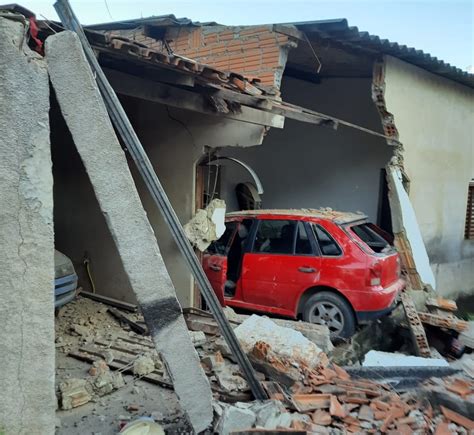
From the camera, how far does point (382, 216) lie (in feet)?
33.5

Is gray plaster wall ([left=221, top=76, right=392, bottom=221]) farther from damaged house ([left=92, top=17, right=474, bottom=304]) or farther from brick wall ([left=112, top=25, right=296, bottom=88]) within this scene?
brick wall ([left=112, top=25, right=296, bottom=88])

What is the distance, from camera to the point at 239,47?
310 inches

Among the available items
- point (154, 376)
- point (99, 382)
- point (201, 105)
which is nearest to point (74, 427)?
point (99, 382)

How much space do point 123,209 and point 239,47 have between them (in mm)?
5947

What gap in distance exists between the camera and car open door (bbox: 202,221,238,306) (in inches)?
246

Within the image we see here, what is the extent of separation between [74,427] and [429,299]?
5.57 m

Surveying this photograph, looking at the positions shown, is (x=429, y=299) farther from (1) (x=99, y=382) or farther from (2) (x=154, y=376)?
(1) (x=99, y=382)

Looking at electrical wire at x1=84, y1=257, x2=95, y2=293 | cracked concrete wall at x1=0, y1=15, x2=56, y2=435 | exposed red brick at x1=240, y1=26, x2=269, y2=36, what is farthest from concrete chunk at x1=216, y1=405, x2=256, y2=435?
exposed red brick at x1=240, y1=26, x2=269, y2=36

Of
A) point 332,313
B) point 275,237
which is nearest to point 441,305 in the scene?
point 332,313

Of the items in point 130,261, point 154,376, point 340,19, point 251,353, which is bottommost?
point 154,376

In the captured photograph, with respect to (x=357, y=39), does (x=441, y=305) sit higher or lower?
lower

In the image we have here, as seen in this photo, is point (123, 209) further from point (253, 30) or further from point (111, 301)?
point (253, 30)

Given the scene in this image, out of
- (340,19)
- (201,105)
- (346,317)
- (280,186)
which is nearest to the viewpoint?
(201,105)

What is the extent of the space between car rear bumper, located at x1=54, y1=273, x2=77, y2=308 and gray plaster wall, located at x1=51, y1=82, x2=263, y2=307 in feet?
5.01
